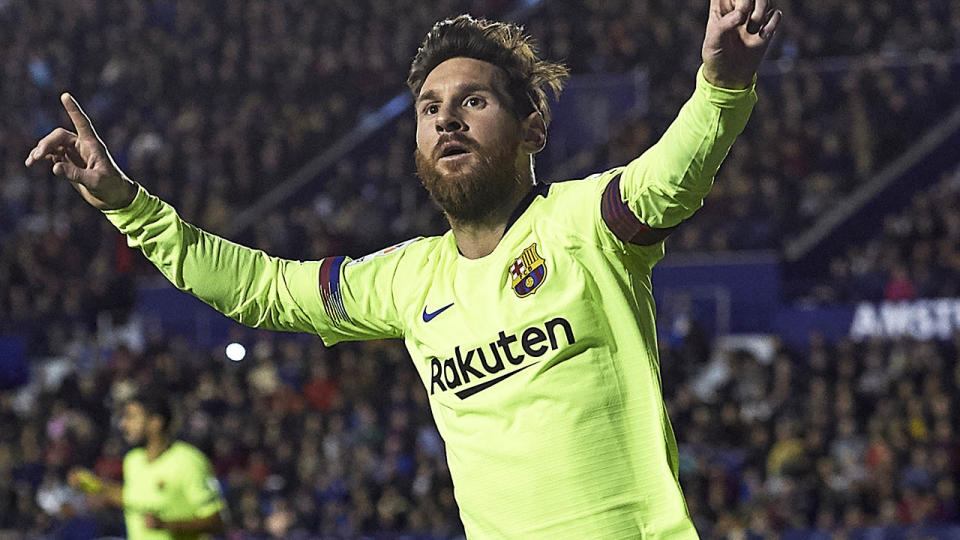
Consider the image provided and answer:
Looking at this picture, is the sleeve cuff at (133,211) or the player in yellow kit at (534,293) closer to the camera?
the player in yellow kit at (534,293)

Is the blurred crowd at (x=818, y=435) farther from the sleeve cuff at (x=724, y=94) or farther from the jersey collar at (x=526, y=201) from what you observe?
the sleeve cuff at (x=724, y=94)

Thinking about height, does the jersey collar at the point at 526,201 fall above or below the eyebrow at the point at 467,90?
below

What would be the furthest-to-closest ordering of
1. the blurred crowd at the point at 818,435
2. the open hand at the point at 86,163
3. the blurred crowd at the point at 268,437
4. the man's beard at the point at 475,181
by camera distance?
1. the blurred crowd at the point at 268,437
2. the blurred crowd at the point at 818,435
3. the open hand at the point at 86,163
4. the man's beard at the point at 475,181

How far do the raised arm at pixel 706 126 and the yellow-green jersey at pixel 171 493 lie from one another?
6235 mm

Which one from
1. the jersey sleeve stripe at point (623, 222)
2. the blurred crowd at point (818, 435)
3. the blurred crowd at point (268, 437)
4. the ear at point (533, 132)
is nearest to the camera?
the jersey sleeve stripe at point (623, 222)

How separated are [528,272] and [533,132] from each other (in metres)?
0.48

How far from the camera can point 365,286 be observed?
13.3 ft

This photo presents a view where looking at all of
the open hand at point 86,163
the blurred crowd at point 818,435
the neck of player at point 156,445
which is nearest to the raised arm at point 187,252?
the open hand at point 86,163

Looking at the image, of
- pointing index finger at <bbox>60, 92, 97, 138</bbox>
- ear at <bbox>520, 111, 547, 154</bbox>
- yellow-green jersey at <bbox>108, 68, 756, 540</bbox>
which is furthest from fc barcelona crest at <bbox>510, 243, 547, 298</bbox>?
pointing index finger at <bbox>60, 92, 97, 138</bbox>

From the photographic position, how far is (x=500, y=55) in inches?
150

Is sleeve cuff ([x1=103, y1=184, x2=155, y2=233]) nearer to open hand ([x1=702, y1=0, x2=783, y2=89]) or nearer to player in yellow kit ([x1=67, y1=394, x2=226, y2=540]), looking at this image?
open hand ([x1=702, y1=0, x2=783, y2=89])

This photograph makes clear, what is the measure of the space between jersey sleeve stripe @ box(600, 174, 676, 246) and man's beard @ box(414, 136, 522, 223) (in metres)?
0.35

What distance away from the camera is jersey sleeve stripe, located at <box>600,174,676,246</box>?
3.28m

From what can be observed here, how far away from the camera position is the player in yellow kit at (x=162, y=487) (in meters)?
8.86
